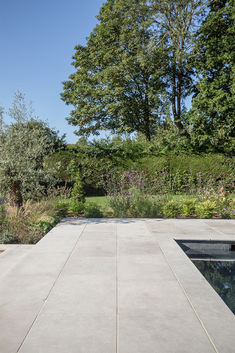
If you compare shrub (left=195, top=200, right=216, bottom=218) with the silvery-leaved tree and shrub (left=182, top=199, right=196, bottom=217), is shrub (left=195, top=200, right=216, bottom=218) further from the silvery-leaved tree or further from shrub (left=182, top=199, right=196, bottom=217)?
the silvery-leaved tree

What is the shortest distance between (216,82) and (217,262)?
46.6 feet

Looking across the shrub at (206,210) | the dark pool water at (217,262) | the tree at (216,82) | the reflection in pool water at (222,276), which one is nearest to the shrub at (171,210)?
the shrub at (206,210)

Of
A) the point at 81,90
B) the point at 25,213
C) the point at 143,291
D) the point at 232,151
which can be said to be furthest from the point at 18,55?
the point at 232,151

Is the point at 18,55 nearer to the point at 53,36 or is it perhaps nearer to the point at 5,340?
the point at 53,36

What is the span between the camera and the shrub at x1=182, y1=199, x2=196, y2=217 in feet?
27.9

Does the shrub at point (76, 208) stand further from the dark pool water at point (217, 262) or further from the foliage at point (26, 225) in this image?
the dark pool water at point (217, 262)

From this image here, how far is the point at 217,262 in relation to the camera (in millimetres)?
4875

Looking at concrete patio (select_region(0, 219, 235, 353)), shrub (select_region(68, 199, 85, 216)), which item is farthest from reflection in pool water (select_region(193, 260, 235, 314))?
shrub (select_region(68, 199, 85, 216))

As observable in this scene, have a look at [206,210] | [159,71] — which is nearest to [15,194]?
[206,210]

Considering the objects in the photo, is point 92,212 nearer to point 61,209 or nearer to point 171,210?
point 61,209

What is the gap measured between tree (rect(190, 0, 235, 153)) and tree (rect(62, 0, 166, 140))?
8.85ft

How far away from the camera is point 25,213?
7.04 meters

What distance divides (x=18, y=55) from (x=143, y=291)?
30.0ft

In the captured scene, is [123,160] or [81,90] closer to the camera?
[123,160]
